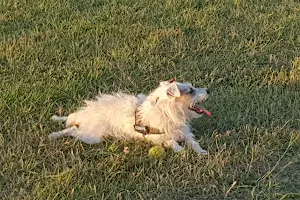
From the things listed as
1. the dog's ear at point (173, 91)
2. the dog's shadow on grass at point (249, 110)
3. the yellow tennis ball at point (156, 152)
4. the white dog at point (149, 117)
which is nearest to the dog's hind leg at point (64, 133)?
the white dog at point (149, 117)

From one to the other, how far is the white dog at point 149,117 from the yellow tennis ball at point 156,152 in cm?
10

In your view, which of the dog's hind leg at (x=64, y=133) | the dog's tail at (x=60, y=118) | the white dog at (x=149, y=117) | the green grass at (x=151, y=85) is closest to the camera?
the green grass at (x=151, y=85)

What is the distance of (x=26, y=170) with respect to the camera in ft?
13.3

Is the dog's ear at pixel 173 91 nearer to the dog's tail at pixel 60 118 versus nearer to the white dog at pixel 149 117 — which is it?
the white dog at pixel 149 117

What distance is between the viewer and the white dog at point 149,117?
4328 mm

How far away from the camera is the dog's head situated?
4.26m

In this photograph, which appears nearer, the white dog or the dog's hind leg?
the white dog

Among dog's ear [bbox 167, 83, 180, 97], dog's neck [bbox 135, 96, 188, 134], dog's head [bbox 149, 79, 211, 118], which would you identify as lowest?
dog's neck [bbox 135, 96, 188, 134]

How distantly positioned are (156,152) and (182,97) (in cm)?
50

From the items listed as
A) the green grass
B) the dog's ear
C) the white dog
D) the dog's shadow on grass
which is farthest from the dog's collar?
the dog's shadow on grass

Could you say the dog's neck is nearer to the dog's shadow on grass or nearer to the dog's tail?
the dog's shadow on grass

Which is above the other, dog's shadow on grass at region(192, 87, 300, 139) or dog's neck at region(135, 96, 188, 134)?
dog's neck at region(135, 96, 188, 134)

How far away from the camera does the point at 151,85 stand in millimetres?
5648

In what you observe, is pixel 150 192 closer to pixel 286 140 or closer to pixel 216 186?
pixel 216 186
